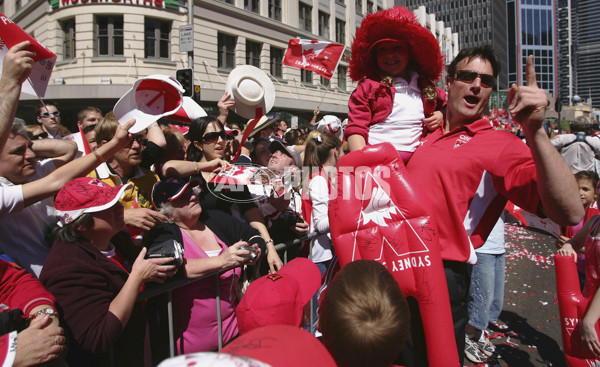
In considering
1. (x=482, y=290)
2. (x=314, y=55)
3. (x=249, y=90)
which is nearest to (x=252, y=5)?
(x=314, y=55)

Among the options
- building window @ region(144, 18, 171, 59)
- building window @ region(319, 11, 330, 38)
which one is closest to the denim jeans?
building window @ region(144, 18, 171, 59)

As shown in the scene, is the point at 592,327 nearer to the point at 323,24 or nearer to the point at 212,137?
the point at 212,137

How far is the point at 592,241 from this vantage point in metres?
2.39

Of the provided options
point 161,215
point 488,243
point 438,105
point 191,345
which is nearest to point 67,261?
point 161,215

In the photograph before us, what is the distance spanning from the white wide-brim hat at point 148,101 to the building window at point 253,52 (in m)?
22.5

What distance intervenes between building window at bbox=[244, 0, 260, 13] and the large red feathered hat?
79.2 feet

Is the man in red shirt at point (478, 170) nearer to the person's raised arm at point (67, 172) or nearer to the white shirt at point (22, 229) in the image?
the person's raised arm at point (67, 172)

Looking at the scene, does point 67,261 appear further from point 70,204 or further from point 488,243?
point 488,243

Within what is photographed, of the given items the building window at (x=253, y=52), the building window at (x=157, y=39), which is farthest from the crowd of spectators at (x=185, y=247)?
the building window at (x=253, y=52)

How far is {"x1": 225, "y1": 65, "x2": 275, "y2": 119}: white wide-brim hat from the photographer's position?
360 centimetres

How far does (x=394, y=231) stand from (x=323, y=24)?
3138 centimetres

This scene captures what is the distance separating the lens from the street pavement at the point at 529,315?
3838 millimetres

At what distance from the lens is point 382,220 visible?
1837mm

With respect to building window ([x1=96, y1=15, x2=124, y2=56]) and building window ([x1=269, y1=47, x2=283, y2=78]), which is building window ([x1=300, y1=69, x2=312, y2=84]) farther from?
building window ([x1=96, y1=15, x2=124, y2=56])
